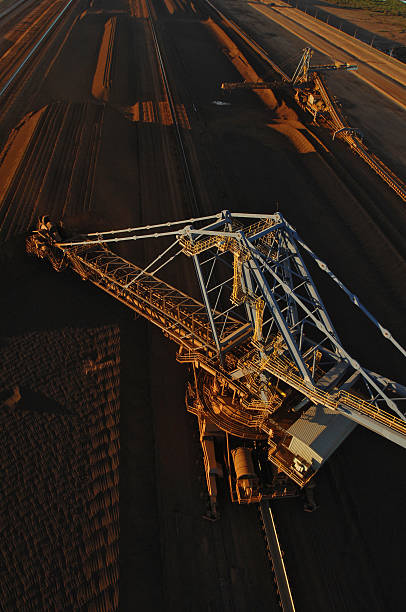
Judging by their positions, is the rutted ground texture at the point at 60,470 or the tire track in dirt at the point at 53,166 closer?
the rutted ground texture at the point at 60,470

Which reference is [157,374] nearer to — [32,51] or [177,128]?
[177,128]

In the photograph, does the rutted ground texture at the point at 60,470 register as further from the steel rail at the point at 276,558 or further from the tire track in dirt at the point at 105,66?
the tire track in dirt at the point at 105,66

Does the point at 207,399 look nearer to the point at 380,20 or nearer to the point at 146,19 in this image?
the point at 146,19

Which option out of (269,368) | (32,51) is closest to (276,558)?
(269,368)

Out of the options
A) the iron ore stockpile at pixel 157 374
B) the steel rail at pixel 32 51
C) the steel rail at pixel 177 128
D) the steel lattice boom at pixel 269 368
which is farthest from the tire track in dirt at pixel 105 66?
the steel lattice boom at pixel 269 368

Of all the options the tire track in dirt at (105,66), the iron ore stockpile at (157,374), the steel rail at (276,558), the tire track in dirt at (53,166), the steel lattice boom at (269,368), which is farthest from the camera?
the tire track in dirt at (105,66)

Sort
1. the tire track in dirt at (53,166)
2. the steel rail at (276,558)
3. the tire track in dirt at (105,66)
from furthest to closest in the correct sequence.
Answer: the tire track in dirt at (105,66)
the tire track in dirt at (53,166)
the steel rail at (276,558)

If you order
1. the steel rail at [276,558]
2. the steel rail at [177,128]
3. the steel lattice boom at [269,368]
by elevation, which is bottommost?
the steel rail at [276,558]

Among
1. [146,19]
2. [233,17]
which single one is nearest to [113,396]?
[146,19]
